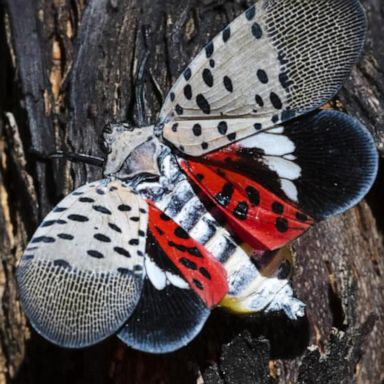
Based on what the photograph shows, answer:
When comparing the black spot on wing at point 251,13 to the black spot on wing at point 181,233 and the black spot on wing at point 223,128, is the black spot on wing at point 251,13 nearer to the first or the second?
the black spot on wing at point 223,128

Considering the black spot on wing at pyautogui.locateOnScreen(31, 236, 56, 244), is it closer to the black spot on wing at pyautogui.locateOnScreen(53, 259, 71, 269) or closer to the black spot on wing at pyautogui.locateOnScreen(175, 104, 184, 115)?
the black spot on wing at pyautogui.locateOnScreen(53, 259, 71, 269)

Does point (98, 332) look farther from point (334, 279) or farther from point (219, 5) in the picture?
point (219, 5)

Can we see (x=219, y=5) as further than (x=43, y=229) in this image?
Yes

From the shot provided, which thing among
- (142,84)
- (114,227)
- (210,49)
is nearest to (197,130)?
(210,49)

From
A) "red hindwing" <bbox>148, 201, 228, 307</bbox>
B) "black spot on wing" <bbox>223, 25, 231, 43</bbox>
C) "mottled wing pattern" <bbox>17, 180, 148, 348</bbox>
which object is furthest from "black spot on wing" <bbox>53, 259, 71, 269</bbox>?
"black spot on wing" <bbox>223, 25, 231, 43</bbox>

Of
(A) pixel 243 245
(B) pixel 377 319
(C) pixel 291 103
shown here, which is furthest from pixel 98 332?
(B) pixel 377 319
